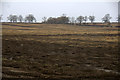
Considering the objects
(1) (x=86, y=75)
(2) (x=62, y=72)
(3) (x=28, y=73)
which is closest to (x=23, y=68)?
(3) (x=28, y=73)

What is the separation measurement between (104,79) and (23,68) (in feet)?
16.7

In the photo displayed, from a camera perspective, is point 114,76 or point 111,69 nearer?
point 114,76

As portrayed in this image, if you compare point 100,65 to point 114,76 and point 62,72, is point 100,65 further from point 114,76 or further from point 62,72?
point 62,72

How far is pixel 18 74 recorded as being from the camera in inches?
311

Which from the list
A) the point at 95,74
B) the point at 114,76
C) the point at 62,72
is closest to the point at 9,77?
the point at 62,72

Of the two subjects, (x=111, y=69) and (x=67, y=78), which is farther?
(x=111, y=69)

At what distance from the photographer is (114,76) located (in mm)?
8312

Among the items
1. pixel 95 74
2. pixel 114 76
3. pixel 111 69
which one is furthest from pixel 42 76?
pixel 111 69

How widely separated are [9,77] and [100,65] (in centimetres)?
667

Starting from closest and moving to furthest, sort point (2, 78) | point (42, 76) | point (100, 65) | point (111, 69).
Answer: point (2, 78)
point (42, 76)
point (111, 69)
point (100, 65)

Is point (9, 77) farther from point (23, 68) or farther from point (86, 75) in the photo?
point (86, 75)

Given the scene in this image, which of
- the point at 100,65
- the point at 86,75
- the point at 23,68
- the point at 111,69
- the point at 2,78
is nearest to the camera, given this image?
the point at 2,78

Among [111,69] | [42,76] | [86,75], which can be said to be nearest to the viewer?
[42,76]

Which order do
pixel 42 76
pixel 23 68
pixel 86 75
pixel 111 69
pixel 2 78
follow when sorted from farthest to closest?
pixel 111 69 < pixel 23 68 < pixel 86 75 < pixel 42 76 < pixel 2 78
